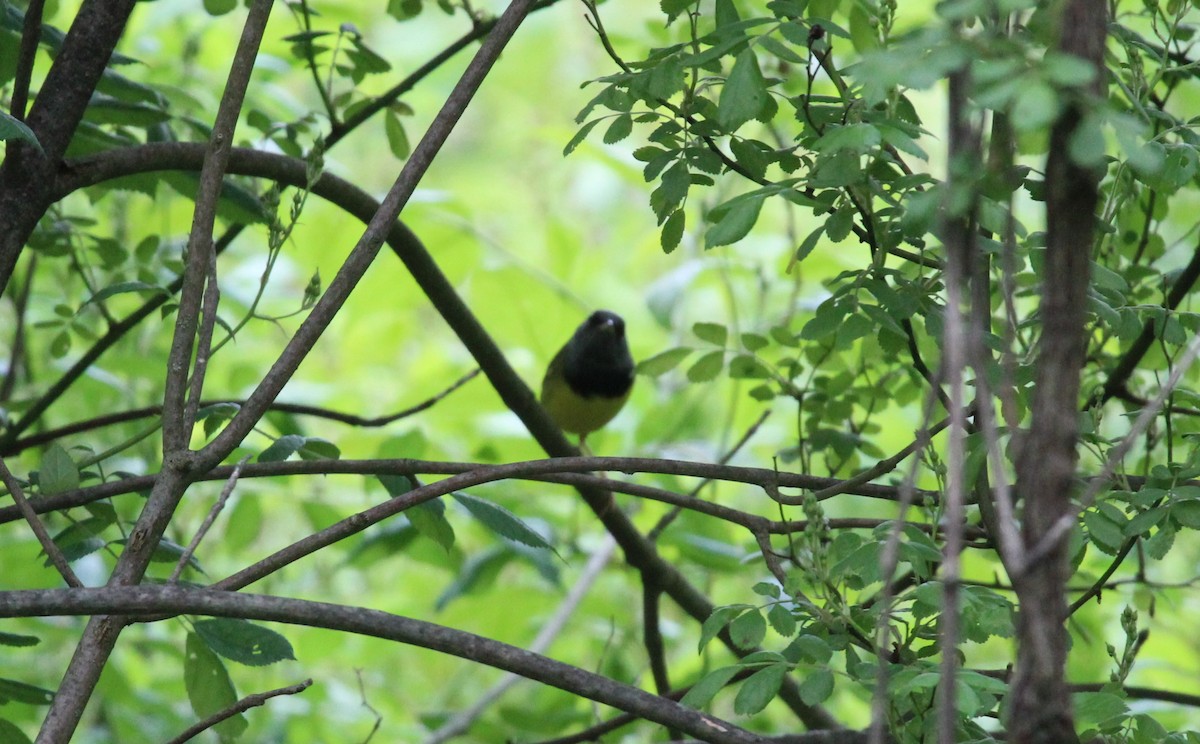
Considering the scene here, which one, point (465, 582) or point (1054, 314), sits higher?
point (465, 582)

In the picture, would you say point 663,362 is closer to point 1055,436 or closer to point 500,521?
point 500,521

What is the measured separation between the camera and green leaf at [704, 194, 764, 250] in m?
1.54

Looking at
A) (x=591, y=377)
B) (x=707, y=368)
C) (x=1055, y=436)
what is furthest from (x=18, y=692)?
(x=591, y=377)

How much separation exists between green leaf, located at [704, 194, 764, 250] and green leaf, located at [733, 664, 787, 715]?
0.53m

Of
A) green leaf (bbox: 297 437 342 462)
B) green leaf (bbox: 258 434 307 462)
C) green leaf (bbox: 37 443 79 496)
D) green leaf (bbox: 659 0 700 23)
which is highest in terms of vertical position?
green leaf (bbox: 659 0 700 23)

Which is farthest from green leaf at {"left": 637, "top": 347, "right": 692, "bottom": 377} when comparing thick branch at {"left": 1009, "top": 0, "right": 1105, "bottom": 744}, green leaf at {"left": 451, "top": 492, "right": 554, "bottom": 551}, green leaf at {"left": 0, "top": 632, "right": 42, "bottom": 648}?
thick branch at {"left": 1009, "top": 0, "right": 1105, "bottom": 744}

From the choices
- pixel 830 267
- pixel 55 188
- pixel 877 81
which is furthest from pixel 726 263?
pixel 877 81

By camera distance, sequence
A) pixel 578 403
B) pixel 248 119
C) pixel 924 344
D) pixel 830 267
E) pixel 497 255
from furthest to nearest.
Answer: pixel 578 403, pixel 497 255, pixel 830 267, pixel 248 119, pixel 924 344

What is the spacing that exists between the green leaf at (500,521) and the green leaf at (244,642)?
372 millimetres

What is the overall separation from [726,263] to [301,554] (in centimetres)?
258

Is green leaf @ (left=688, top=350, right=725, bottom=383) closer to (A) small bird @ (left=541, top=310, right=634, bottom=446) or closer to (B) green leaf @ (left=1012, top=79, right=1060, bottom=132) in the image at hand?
(B) green leaf @ (left=1012, top=79, right=1060, bottom=132)

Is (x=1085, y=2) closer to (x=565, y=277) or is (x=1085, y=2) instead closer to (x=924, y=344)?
A: (x=924, y=344)

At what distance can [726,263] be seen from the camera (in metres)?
3.99

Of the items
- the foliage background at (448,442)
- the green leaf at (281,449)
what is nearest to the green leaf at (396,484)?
the green leaf at (281,449)
